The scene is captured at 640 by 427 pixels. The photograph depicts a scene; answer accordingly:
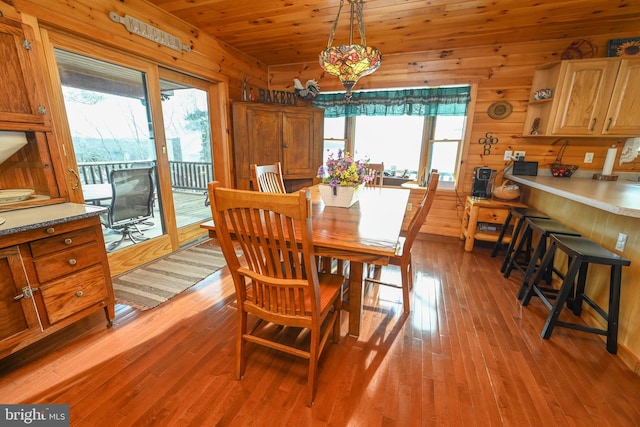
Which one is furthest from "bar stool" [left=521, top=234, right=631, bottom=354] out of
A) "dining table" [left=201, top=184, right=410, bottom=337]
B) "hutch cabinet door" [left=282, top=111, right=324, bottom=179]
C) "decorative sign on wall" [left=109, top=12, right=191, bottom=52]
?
"decorative sign on wall" [left=109, top=12, right=191, bottom=52]

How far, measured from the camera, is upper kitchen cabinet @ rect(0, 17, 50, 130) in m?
1.48

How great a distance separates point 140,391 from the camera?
1341 millimetres

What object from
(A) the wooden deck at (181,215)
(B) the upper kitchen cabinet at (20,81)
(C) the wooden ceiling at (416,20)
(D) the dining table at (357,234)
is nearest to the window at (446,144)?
(C) the wooden ceiling at (416,20)

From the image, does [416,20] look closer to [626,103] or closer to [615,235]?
[626,103]

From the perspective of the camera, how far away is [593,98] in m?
2.64

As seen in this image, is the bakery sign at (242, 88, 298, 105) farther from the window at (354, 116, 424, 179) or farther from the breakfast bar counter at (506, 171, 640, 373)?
the breakfast bar counter at (506, 171, 640, 373)

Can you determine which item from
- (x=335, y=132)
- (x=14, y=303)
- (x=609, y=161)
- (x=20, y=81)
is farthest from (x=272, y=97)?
(x=609, y=161)

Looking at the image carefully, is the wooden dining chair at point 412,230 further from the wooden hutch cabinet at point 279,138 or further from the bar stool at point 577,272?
Result: the wooden hutch cabinet at point 279,138

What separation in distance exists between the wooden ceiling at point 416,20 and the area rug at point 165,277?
2.44m

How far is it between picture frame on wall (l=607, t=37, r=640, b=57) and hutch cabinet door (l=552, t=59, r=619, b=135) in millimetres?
260

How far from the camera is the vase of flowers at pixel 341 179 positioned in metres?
1.94

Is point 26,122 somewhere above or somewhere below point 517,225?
above

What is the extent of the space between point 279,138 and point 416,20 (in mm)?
2004

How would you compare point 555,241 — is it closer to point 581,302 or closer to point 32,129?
point 581,302
